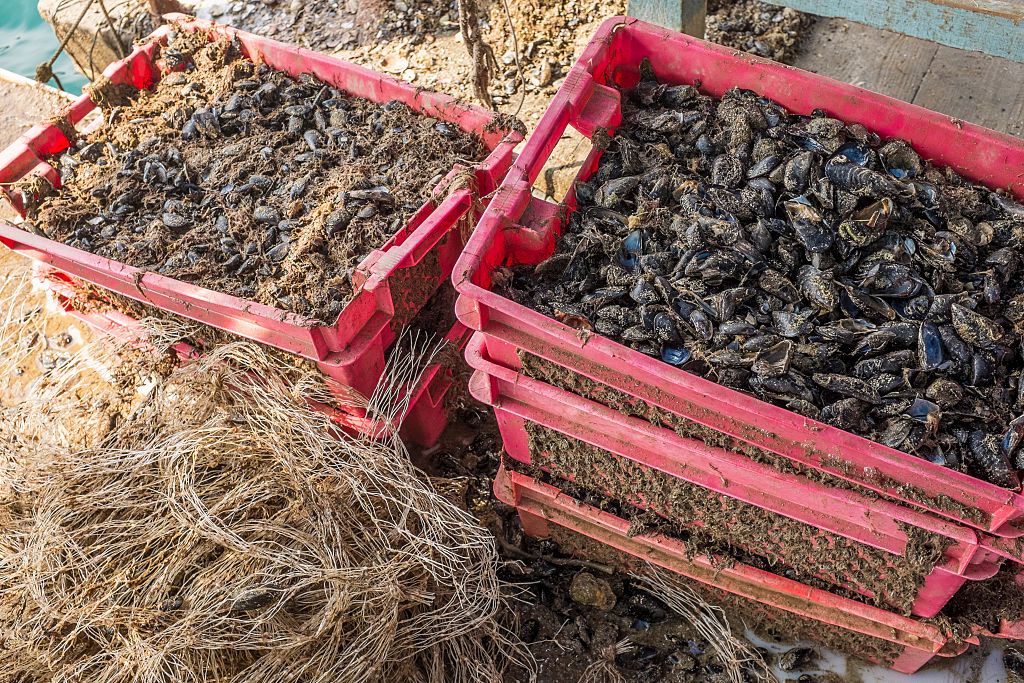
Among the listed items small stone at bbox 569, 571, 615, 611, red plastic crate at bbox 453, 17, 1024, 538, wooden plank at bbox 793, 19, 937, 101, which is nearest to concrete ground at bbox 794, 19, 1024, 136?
wooden plank at bbox 793, 19, 937, 101

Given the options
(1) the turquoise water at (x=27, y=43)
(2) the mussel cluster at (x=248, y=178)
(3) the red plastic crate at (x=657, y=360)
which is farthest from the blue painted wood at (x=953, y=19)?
(1) the turquoise water at (x=27, y=43)

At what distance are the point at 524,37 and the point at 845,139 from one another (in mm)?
2186

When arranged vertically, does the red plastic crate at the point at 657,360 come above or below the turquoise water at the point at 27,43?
above

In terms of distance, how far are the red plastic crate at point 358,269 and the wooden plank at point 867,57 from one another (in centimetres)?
194

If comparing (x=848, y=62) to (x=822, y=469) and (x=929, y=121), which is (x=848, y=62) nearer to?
(x=929, y=121)

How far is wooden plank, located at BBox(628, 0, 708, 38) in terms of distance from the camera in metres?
2.96

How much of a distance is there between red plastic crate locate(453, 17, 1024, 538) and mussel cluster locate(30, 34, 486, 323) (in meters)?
0.56

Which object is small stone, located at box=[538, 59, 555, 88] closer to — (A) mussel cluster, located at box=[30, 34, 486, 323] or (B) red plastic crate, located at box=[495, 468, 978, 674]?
(A) mussel cluster, located at box=[30, 34, 486, 323]

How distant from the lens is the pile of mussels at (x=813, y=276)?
6.12 ft

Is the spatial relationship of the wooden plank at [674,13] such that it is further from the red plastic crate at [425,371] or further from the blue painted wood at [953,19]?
the red plastic crate at [425,371]

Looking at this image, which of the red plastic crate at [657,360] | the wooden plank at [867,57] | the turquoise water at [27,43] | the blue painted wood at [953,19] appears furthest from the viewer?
the turquoise water at [27,43]

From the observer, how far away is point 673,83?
2.65m

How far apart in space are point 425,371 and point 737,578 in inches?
48.2

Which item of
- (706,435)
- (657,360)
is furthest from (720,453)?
(657,360)
